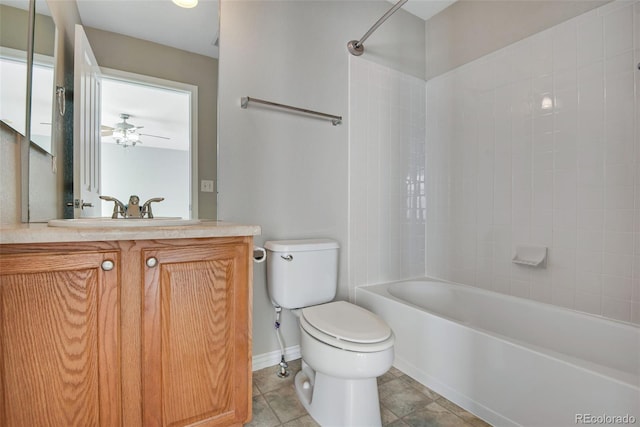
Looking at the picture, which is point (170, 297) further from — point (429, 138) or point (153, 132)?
point (429, 138)

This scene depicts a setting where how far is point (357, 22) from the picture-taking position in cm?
215

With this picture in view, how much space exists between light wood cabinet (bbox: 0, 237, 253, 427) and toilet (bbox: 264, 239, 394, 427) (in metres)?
0.32

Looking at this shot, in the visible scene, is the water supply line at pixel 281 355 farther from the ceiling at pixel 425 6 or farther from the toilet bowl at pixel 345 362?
the ceiling at pixel 425 6

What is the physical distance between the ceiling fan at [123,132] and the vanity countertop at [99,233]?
22.8 inches

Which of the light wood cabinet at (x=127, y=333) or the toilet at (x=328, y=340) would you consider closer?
the light wood cabinet at (x=127, y=333)

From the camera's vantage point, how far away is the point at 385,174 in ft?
7.44

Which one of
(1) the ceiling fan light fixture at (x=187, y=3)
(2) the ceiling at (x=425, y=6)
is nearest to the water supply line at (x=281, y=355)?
(1) the ceiling fan light fixture at (x=187, y=3)

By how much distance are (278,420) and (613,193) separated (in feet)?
6.37

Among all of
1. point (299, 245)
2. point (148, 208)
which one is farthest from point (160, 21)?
point (299, 245)

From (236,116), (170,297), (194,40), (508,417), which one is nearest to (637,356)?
(508,417)

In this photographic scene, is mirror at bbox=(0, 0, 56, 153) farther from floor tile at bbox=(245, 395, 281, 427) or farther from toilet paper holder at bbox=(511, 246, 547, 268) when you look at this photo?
toilet paper holder at bbox=(511, 246, 547, 268)

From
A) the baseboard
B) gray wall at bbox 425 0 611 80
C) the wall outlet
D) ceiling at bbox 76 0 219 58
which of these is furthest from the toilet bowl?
gray wall at bbox 425 0 611 80

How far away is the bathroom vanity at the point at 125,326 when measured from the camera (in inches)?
33.1

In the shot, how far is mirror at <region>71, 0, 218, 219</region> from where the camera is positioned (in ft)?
4.63
